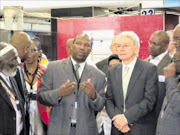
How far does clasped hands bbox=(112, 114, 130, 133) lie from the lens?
12.3 feet

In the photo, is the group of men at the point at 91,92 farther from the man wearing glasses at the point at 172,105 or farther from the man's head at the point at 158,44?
the man's head at the point at 158,44

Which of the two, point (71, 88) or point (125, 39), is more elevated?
point (125, 39)

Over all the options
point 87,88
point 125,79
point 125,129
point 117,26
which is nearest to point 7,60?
point 87,88

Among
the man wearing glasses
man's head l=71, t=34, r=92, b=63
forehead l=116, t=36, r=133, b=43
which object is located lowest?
the man wearing glasses

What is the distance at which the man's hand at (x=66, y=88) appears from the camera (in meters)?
3.68

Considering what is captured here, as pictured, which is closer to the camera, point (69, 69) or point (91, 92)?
point (91, 92)

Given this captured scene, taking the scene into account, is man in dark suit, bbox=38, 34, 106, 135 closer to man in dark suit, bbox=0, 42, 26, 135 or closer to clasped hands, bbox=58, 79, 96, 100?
clasped hands, bbox=58, 79, 96, 100

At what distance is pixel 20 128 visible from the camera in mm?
3787

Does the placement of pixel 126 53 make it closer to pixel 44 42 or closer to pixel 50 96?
pixel 50 96

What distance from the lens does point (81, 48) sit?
156 inches

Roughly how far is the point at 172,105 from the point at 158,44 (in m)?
1.58

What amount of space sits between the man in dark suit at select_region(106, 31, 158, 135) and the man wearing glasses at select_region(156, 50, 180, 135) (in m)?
0.25

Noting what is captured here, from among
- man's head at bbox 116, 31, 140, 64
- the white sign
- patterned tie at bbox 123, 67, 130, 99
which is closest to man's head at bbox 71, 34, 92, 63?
man's head at bbox 116, 31, 140, 64

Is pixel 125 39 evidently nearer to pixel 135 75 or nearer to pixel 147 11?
pixel 135 75
